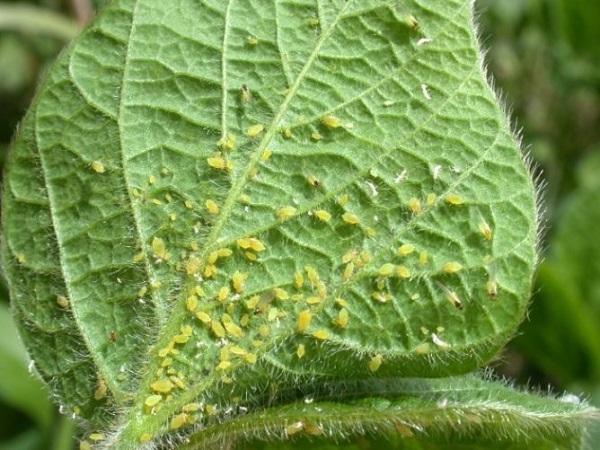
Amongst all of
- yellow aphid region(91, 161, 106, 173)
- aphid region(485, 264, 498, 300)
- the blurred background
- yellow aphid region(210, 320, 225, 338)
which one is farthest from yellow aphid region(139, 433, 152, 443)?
the blurred background

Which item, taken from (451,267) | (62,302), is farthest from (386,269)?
(62,302)

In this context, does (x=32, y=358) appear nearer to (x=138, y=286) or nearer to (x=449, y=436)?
(x=138, y=286)

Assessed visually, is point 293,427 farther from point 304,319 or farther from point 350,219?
point 350,219

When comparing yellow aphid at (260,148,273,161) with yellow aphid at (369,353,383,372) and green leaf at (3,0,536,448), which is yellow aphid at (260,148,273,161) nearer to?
green leaf at (3,0,536,448)

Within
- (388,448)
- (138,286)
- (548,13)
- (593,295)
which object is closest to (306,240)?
Result: (138,286)

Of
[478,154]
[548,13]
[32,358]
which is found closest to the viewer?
[478,154]
